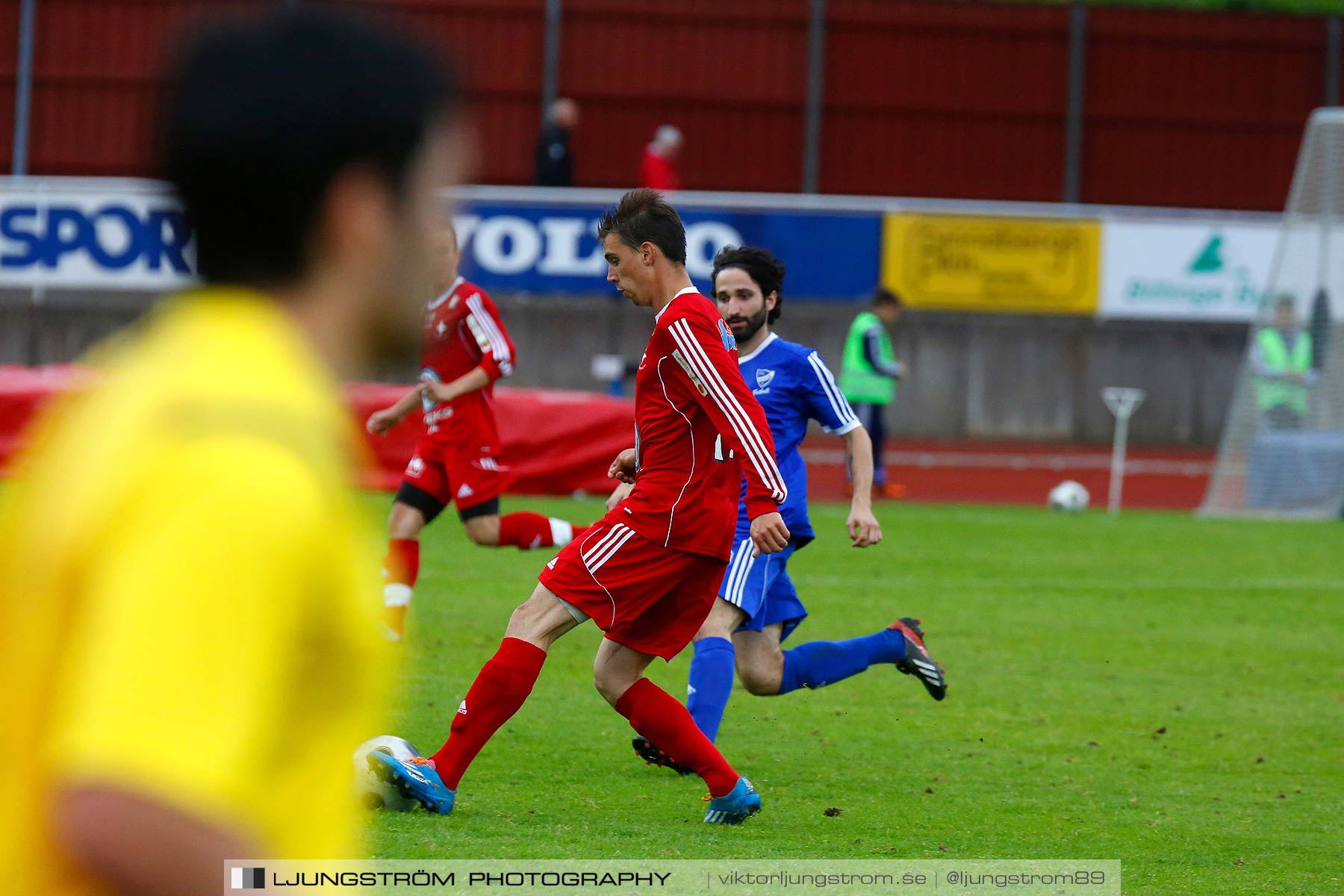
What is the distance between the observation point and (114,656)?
4.11 feet

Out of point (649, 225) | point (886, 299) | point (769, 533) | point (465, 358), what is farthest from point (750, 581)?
point (886, 299)

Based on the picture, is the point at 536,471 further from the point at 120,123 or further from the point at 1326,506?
the point at 120,123

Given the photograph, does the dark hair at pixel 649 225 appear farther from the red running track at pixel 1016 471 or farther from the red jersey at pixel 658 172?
the red jersey at pixel 658 172

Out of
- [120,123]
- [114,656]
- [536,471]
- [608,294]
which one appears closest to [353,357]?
[114,656]

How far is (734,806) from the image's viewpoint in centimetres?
536

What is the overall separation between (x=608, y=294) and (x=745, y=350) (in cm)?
1442

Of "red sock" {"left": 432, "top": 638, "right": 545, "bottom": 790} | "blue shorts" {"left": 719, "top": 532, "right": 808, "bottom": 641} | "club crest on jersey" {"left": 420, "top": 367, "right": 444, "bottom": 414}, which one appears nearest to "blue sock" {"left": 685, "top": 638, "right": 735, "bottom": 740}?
"blue shorts" {"left": 719, "top": 532, "right": 808, "bottom": 641}

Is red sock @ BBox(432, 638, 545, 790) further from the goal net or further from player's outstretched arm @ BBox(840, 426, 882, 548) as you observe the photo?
the goal net

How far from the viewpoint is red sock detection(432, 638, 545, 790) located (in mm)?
5211

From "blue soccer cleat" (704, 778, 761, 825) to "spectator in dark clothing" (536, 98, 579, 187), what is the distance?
1595 cm

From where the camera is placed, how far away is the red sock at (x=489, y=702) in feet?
17.1

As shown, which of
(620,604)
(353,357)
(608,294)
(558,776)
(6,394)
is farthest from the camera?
(608,294)

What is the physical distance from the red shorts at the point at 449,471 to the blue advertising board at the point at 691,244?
35.8 ft

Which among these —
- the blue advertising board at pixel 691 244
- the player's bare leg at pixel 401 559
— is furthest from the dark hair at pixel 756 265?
the blue advertising board at pixel 691 244
